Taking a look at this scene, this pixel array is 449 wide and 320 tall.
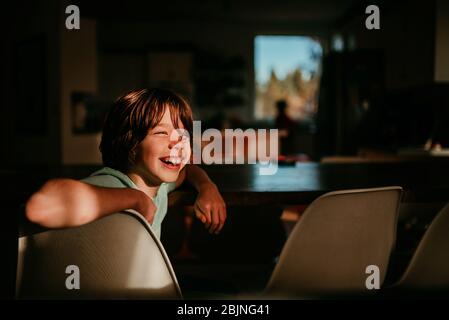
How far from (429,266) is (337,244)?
0.97 ft

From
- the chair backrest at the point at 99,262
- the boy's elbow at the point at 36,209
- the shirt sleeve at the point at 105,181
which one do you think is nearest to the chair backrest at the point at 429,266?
the chair backrest at the point at 99,262

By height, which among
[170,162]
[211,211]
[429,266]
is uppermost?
[170,162]

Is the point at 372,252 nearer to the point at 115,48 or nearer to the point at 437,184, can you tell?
the point at 437,184

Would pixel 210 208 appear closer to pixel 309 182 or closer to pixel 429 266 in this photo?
pixel 309 182

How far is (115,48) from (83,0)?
1157 mm

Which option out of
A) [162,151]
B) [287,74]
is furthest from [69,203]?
[287,74]

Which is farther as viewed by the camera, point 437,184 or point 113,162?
point 437,184

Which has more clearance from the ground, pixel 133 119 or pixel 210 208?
pixel 133 119

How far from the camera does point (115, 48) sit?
7.51 metres

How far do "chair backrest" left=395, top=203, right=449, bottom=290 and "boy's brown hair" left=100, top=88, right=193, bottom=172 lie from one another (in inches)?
24.2

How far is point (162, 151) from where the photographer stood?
41.5 inches

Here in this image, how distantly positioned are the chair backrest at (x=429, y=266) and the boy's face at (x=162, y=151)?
59cm

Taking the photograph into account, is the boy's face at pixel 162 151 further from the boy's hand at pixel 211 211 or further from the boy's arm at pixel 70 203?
the boy's arm at pixel 70 203
